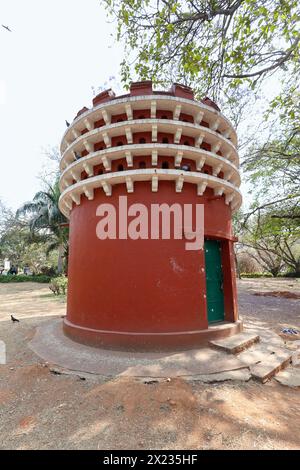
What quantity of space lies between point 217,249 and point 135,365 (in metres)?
4.10

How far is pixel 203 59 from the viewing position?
6.52 m

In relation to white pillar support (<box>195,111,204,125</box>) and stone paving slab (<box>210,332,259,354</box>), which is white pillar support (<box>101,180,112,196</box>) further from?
stone paving slab (<box>210,332,259,354</box>)

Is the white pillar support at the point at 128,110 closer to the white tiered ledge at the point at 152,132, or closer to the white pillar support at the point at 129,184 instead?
the white tiered ledge at the point at 152,132

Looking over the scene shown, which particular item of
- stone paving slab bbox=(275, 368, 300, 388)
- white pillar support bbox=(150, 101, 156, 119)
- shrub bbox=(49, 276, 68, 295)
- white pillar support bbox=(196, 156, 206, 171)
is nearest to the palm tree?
shrub bbox=(49, 276, 68, 295)

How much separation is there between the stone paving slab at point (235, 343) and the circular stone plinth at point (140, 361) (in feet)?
0.51

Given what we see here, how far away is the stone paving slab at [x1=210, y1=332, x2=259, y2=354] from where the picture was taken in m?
5.44

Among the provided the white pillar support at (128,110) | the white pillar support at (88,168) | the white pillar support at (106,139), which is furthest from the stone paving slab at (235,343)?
the white pillar support at (128,110)

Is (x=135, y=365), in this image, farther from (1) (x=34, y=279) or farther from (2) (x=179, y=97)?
(1) (x=34, y=279)

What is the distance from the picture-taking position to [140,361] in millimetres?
5000

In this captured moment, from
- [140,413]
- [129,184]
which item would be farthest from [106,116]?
[140,413]

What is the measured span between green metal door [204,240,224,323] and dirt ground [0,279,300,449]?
107 inches

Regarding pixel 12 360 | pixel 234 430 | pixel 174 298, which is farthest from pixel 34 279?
pixel 234 430

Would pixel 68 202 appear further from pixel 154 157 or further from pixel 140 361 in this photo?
pixel 140 361

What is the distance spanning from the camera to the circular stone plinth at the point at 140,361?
455cm
